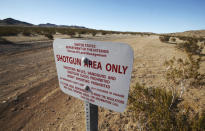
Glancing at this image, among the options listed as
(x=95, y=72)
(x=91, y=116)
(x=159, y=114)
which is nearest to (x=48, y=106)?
(x=91, y=116)

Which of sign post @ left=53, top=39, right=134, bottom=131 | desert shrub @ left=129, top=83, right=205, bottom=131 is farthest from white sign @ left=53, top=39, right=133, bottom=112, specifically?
desert shrub @ left=129, top=83, right=205, bottom=131

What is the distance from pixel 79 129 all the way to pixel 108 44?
77.5 inches

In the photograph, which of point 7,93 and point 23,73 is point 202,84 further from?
point 23,73

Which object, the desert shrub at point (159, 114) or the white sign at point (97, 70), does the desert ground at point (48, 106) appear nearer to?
the desert shrub at point (159, 114)

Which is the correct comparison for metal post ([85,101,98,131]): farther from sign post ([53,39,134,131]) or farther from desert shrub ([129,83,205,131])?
desert shrub ([129,83,205,131])

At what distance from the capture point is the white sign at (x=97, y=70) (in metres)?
0.94

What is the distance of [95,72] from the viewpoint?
1.08 meters

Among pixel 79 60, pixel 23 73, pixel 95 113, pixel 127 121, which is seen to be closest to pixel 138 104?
pixel 127 121

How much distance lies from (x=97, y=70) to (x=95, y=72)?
32 mm

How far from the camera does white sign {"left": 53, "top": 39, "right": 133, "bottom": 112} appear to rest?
3.09ft

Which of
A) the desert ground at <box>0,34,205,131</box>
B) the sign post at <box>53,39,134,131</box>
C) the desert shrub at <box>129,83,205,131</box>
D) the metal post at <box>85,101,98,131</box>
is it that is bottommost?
the desert ground at <box>0,34,205,131</box>

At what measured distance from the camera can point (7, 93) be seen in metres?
3.29

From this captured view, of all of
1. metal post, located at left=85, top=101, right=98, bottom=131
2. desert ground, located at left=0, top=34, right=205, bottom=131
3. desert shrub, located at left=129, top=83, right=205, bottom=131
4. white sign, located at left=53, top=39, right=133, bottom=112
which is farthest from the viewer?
desert ground, located at left=0, top=34, right=205, bottom=131

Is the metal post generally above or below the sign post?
below
